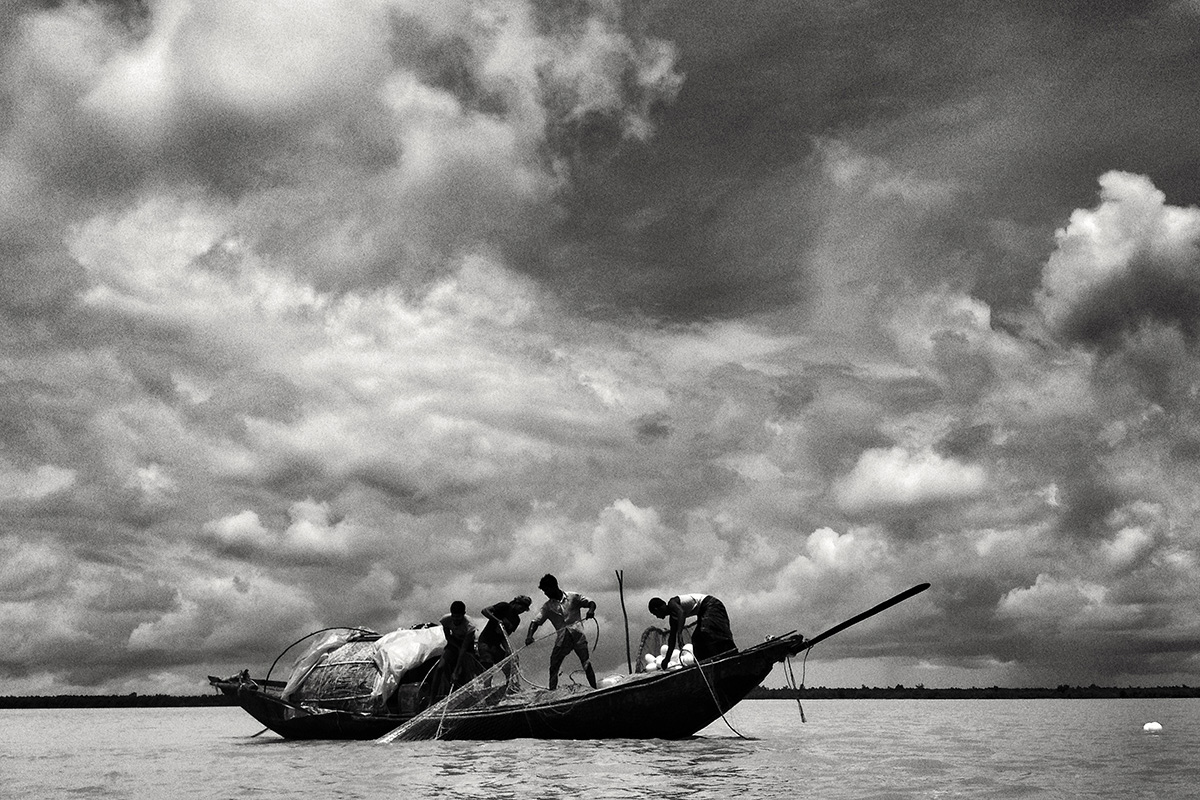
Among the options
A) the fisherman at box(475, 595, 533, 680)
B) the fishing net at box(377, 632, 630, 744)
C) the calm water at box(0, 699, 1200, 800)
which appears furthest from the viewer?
the fisherman at box(475, 595, 533, 680)

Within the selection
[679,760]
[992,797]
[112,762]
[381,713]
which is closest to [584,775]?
[679,760]

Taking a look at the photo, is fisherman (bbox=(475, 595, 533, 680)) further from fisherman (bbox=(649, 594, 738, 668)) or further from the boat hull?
fisherman (bbox=(649, 594, 738, 668))

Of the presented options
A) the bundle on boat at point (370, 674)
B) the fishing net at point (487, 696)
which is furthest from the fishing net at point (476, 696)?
the bundle on boat at point (370, 674)

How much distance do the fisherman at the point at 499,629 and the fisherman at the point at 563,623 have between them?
987mm

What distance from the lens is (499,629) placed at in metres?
19.1

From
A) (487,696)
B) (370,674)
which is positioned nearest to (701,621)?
(487,696)

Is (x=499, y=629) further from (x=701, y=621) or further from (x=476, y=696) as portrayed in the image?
(x=701, y=621)

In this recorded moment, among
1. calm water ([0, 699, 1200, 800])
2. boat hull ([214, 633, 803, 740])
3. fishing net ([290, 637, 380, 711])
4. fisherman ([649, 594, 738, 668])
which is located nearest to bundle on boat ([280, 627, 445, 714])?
fishing net ([290, 637, 380, 711])

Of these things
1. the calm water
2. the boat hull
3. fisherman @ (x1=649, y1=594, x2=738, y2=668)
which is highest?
fisherman @ (x1=649, y1=594, x2=738, y2=668)

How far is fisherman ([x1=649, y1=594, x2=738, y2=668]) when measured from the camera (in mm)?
17234

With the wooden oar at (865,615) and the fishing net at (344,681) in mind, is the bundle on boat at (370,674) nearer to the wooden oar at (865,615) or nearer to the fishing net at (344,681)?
the fishing net at (344,681)

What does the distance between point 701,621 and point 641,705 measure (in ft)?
5.77

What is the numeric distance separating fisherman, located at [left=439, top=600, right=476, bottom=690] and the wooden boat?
1.28 m

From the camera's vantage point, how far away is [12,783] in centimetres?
1473
